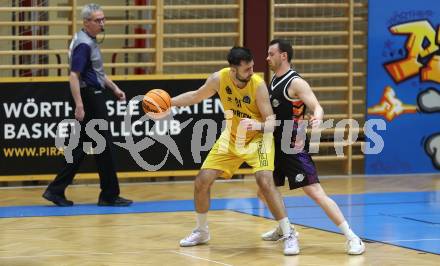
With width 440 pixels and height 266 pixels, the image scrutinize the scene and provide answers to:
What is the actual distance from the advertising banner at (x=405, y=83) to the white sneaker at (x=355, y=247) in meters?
6.55

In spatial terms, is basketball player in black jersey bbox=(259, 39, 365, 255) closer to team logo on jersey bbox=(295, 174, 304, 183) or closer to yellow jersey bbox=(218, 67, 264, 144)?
team logo on jersey bbox=(295, 174, 304, 183)

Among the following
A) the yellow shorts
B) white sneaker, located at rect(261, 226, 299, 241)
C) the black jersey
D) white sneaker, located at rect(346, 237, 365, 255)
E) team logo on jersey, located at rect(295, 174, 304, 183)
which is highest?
the black jersey

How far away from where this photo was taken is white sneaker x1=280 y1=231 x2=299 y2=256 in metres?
8.48

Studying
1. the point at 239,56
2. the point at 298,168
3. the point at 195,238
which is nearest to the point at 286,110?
the point at 298,168

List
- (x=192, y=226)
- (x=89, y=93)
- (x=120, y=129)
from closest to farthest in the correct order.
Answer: (x=192, y=226)
(x=89, y=93)
(x=120, y=129)

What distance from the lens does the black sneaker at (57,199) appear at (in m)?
11.4

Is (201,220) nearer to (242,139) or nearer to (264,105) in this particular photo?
(242,139)

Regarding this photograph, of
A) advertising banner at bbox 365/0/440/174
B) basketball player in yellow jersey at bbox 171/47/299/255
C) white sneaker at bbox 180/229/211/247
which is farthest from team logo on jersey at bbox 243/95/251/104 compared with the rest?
advertising banner at bbox 365/0/440/174

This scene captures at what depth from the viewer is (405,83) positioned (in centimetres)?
1499

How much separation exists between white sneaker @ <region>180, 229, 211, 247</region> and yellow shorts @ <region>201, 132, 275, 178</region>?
1.80ft

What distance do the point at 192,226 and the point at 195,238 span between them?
4.05 ft

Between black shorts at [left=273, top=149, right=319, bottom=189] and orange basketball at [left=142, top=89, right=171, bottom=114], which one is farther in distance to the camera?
orange basketball at [left=142, top=89, right=171, bottom=114]

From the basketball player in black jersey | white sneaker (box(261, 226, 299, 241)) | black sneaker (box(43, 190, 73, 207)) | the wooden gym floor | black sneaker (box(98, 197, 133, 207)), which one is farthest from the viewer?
black sneaker (box(98, 197, 133, 207))

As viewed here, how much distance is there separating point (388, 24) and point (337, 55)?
1257 mm
